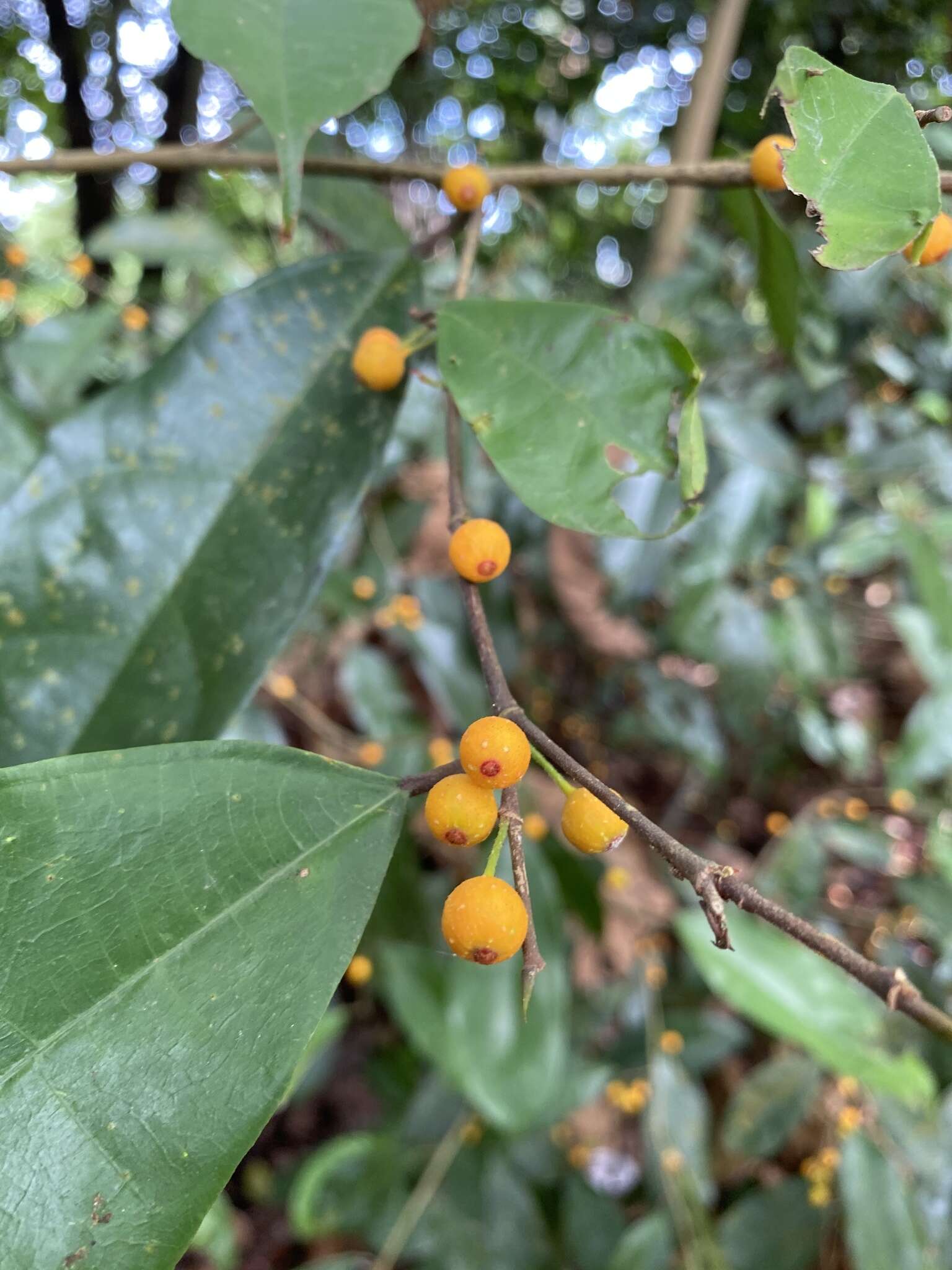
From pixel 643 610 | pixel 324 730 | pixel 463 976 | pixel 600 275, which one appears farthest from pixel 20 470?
pixel 600 275

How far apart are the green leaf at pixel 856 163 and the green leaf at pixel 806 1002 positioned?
0.75 meters

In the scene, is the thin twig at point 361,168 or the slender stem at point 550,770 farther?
the thin twig at point 361,168

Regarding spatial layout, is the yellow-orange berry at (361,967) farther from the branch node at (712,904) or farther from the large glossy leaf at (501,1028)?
the branch node at (712,904)

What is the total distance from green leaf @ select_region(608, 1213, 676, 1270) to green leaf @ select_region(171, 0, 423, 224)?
1158 millimetres

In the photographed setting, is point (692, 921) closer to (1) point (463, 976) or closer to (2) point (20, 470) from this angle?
(1) point (463, 976)

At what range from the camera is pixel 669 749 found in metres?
1.59


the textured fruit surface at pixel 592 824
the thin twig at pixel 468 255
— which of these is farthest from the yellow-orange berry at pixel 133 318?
the textured fruit surface at pixel 592 824

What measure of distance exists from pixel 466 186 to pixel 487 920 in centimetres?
45

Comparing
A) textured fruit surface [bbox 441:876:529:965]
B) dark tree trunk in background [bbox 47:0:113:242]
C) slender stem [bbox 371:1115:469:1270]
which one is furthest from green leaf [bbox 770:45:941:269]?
dark tree trunk in background [bbox 47:0:113:242]

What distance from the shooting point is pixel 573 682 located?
1.85 m

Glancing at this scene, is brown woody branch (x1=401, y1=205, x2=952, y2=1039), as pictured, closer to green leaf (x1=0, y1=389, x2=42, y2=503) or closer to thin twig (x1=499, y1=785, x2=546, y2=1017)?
thin twig (x1=499, y1=785, x2=546, y2=1017)

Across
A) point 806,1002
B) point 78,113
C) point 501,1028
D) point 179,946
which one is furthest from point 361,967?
point 78,113

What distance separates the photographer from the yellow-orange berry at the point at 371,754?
1144 mm

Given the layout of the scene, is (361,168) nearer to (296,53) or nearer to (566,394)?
(296,53)
